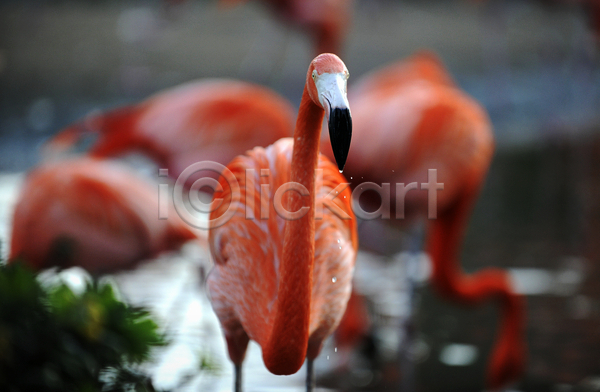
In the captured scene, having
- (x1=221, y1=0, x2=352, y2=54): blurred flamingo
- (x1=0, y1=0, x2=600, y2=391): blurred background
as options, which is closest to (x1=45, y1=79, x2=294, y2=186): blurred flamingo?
(x1=0, y1=0, x2=600, y2=391): blurred background

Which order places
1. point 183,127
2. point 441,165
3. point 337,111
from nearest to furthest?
point 337,111, point 441,165, point 183,127

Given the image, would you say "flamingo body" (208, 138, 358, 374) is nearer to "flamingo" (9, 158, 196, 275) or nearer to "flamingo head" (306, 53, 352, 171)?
"flamingo head" (306, 53, 352, 171)

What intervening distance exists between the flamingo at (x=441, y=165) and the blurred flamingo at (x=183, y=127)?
0.41m

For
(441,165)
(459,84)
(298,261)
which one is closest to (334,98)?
(298,261)

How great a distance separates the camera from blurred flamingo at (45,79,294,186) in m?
2.88

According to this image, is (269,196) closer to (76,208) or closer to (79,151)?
(76,208)

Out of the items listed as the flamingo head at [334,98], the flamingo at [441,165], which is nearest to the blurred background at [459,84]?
the flamingo at [441,165]

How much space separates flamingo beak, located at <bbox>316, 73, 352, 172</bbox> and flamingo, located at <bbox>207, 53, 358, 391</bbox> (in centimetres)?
11

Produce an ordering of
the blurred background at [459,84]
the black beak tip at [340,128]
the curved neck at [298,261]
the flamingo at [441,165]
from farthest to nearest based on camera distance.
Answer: the blurred background at [459,84] < the flamingo at [441,165] < the curved neck at [298,261] < the black beak tip at [340,128]

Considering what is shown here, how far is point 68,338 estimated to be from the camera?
1.44 meters

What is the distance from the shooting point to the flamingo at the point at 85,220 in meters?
2.38

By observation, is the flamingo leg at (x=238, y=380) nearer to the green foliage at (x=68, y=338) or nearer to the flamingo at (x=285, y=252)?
the flamingo at (x=285, y=252)

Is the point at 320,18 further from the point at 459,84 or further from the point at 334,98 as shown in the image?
the point at 459,84

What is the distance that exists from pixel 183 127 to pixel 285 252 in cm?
175
